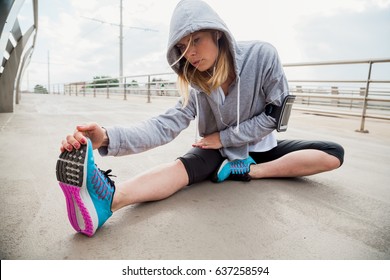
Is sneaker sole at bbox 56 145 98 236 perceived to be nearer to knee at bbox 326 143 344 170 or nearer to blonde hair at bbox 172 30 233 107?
blonde hair at bbox 172 30 233 107

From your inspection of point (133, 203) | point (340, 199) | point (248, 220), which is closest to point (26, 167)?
point (133, 203)

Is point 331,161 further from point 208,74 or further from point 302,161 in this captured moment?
point 208,74

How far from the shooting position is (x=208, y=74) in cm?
115

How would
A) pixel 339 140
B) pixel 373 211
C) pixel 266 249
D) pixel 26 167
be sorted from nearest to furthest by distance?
pixel 266 249, pixel 373 211, pixel 26 167, pixel 339 140

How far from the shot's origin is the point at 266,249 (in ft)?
2.34

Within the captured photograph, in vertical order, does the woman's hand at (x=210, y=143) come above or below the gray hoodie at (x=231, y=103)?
below

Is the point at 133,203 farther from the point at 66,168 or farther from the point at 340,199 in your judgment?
the point at 340,199

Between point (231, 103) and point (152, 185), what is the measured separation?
1.58 feet

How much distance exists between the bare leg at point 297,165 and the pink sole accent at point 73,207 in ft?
2.41

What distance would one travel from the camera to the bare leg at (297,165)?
118cm

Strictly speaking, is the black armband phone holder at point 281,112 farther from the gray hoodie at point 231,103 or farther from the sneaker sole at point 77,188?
the sneaker sole at point 77,188

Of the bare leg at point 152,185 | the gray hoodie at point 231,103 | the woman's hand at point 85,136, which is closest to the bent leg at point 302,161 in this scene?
the gray hoodie at point 231,103

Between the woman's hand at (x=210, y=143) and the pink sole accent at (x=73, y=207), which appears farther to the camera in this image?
the woman's hand at (x=210, y=143)

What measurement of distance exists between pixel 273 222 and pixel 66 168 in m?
0.64
